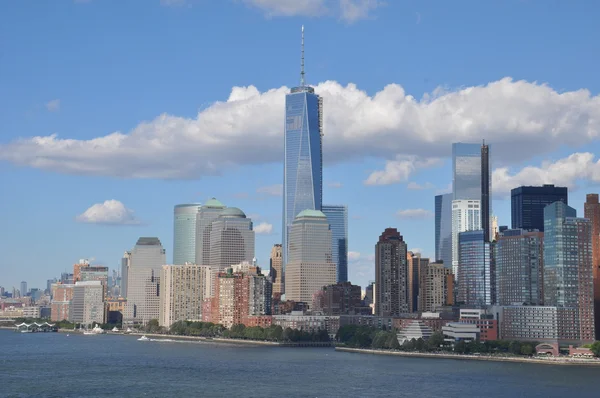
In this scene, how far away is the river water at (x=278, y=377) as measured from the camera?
120688mm

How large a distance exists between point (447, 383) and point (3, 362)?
7847cm

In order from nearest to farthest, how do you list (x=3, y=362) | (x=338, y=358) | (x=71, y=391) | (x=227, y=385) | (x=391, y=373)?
1. (x=71, y=391)
2. (x=227, y=385)
3. (x=391, y=373)
4. (x=3, y=362)
5. (x=338, y=358)

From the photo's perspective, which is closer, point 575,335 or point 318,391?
point 318,391

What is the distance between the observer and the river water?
121m

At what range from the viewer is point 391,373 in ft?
488

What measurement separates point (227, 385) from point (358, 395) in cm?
1959

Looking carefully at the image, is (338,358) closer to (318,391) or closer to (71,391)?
(318,391)

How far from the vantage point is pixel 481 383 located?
134625mm

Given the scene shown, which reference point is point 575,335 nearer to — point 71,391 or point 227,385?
point 227,385

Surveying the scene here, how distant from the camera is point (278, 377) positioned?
139625 millimetres

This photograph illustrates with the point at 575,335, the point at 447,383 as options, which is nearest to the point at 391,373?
the point at 447,383

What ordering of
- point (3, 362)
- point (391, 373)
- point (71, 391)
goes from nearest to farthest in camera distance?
point (71, 391), point (391, 373), point (3, 362)

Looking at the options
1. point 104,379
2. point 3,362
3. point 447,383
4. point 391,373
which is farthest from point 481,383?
point 3,362

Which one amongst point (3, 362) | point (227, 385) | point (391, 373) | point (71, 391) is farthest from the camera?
point (3, 362)
